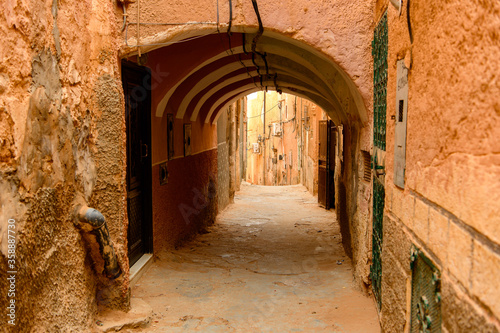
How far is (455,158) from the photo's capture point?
1647 millimetres

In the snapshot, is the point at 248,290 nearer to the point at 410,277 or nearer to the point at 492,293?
the point at 410,277

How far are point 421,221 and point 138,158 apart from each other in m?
3.59

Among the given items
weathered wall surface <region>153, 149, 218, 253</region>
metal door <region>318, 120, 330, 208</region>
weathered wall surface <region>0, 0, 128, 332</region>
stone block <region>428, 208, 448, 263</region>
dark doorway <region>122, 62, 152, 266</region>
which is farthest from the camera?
metal door <region>318, 120, 330, 208</region>

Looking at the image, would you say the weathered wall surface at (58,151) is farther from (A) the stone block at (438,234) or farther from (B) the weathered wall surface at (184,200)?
(A) the stone block at (438,234)

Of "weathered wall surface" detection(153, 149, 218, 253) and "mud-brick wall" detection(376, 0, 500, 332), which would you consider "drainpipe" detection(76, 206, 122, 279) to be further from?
"mud-brick wall" detection(376, 0, 500, 332)

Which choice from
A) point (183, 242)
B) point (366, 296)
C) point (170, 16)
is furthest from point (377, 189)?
point (183, 242)

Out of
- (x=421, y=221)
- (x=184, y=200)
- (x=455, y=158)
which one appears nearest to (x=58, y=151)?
(x=421, y=221)

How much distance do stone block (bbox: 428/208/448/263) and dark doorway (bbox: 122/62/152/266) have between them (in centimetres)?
346

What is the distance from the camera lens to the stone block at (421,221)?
→ 198 centimetres

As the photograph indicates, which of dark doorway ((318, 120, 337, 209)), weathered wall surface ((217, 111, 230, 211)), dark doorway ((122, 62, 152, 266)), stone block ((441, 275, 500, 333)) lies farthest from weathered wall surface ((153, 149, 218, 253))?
stone block ((441, 275, 500, 333))

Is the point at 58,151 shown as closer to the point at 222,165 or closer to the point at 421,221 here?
the point at 421,221

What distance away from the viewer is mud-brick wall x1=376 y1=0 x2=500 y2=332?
1.32 meters

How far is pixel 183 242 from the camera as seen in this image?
22.1 ft

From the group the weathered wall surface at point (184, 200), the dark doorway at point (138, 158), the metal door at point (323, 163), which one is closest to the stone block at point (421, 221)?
the dark doorway at point (138, 158)
